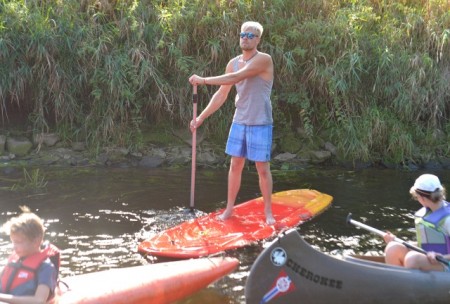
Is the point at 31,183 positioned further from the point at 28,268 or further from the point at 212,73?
the point at 28,268

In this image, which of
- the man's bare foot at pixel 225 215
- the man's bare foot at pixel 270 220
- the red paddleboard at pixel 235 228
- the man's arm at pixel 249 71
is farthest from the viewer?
the man's bare foot at pixel 225 215

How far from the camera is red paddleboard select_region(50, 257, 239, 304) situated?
11.2 feet

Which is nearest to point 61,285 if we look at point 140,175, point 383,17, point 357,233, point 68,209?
point 68,209

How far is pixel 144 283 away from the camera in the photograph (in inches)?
144

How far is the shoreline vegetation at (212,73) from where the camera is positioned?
7.93 m

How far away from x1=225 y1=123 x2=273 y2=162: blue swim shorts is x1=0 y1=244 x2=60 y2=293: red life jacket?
7.83ft

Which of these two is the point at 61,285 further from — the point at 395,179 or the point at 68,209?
the point at 395,179

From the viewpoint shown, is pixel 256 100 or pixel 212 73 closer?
pixel 256 100

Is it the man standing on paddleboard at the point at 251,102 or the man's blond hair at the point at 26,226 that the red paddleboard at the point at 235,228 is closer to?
the man standing on paddleboard at the point at 251,102

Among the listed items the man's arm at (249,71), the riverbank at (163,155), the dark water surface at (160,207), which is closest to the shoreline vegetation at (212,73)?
the riverbank at (163,155)

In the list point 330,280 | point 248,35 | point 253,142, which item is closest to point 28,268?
point 330,280

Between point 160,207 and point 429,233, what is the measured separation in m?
3.09

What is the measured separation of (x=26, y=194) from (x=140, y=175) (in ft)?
5.06

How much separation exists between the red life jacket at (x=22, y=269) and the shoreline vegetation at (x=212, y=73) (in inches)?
193
